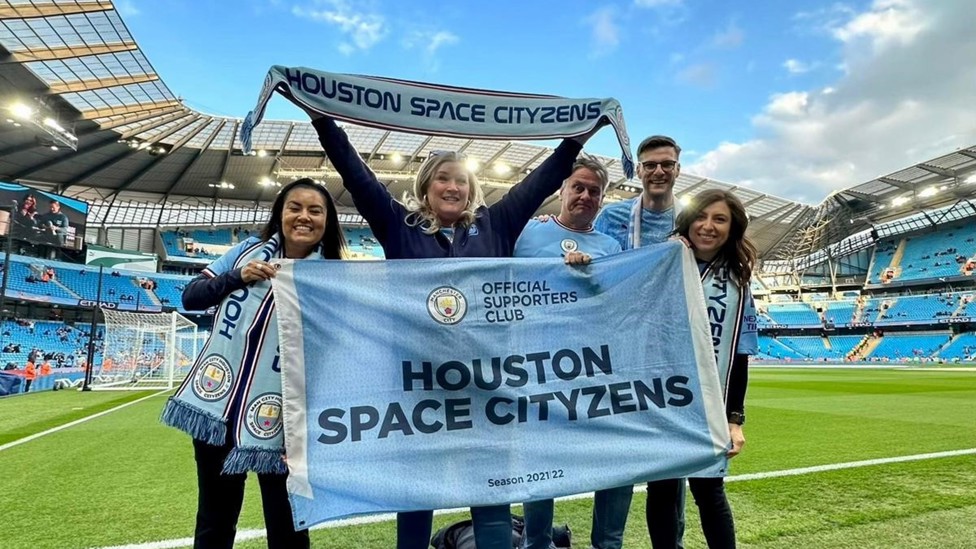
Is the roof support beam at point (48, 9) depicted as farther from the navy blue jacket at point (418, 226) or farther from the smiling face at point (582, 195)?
the smiling face at point (582, 195)

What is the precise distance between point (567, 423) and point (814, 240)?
165 ft

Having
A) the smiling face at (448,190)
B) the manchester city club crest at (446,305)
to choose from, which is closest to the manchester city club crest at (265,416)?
the manchester city club crest at (446,305)

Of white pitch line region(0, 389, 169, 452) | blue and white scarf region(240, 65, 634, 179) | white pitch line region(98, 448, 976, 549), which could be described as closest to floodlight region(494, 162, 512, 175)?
white pitch line region(0, 389, 169, 452)

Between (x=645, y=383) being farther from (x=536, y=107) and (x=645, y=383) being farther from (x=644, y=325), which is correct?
(x=536, y=107)

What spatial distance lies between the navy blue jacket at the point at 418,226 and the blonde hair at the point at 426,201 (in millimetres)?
31

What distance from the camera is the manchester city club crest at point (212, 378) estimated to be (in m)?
2.04

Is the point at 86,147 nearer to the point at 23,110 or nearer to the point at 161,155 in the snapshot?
the point at 161,155

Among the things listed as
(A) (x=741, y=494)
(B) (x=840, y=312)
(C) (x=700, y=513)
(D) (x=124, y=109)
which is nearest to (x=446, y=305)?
(C) (x=700, y=513)

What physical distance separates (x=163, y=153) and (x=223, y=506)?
32.2 metres

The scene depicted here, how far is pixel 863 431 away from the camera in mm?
7023

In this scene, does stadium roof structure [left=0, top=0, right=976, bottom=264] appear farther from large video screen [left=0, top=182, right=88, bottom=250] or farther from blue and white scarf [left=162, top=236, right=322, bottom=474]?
blue and white scarf [left=162, top=236, right=322, bottom=474]

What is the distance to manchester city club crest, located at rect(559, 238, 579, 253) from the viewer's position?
272 centimetres

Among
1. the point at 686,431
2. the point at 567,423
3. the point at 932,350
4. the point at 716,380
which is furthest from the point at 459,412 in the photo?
the point at 932,350

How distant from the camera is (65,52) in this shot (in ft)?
56.1
